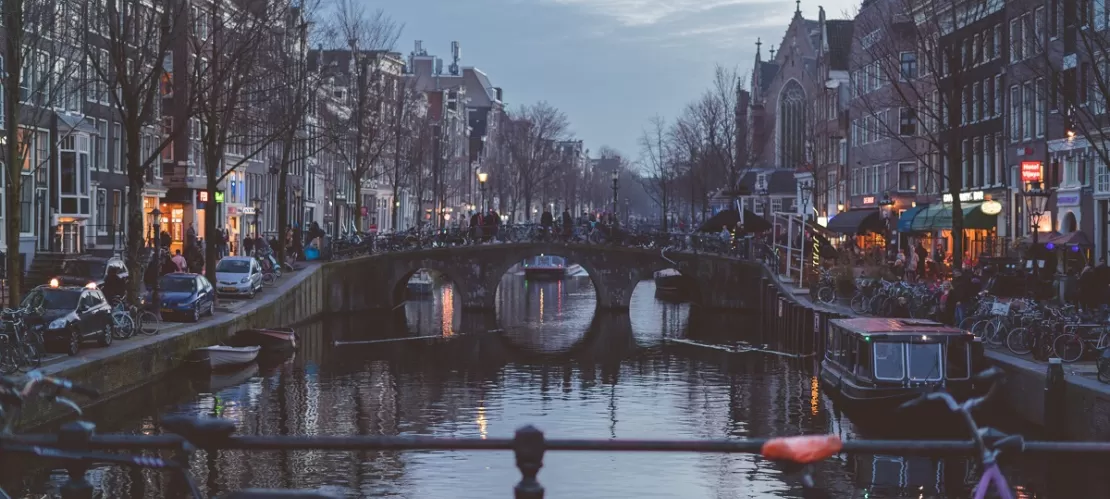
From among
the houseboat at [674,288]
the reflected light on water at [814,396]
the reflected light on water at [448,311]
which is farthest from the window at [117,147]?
the reflected light on water at [814,396]

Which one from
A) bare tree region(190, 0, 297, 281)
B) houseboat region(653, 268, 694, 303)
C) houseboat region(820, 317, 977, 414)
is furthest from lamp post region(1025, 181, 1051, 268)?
houseboat region(653, 268, 694, 303)

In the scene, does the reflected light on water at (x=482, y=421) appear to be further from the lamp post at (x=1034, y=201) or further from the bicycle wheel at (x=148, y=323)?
the lamp post at (x=1034, y=201)

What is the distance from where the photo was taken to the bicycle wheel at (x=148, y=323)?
42.0 m

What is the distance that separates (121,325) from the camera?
39938mm

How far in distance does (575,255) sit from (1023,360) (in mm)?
42910

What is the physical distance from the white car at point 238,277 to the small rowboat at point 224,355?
35.4 ft

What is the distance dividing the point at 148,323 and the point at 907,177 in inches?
1900

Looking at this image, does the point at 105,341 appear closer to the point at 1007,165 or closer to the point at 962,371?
the point at 962,371

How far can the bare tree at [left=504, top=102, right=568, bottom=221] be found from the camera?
143375 millimetres

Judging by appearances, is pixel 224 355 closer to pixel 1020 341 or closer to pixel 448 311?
pixel 1020 341

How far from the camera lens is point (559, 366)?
50.8 m

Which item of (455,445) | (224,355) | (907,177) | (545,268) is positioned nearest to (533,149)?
(545,268)

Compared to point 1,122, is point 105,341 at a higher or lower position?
lower

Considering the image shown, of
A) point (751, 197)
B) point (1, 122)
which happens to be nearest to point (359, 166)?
point (1, 122)
